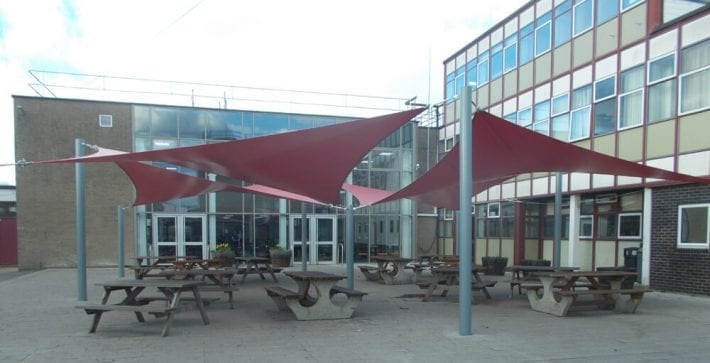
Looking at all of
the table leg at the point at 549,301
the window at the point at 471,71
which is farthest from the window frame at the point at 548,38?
the table leg at the point at 549,301

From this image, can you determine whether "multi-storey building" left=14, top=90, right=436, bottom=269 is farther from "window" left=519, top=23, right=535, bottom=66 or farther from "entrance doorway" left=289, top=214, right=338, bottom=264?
"window" left=519, top=23, right=535, bottom=66

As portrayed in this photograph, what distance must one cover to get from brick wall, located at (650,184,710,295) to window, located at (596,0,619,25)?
4.48 m

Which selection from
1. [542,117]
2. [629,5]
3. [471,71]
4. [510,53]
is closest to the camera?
[629,5]

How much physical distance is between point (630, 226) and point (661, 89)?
327 cm

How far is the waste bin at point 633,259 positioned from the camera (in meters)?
11.0

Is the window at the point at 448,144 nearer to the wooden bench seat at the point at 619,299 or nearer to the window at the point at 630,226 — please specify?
the window at the point at 630,226

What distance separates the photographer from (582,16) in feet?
43.0

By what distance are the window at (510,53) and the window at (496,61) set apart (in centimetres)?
24

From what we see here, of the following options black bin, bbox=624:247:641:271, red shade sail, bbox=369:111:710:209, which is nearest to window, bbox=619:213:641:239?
black bin, bbox=624:247:641:271

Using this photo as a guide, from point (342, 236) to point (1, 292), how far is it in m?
11.5

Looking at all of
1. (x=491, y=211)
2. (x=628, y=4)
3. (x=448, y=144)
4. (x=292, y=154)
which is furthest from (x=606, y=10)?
(x=292, y=154)

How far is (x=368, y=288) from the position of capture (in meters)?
10.9

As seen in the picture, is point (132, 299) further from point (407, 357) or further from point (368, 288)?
point (368, 288)

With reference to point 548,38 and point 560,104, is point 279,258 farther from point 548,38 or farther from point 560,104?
point 548,38
